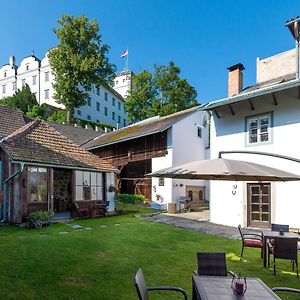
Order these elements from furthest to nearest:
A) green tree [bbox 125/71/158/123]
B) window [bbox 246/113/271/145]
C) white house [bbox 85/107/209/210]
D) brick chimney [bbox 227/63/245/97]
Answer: green tree [bbox 125/71/158/123] < white house [bbox 85/107/209/210] < brick chimney [bbox 227/63/245/97] < window [bbox 246/113/271/145]

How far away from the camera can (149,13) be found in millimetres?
17766

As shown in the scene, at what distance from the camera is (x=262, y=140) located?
→ 571 inches

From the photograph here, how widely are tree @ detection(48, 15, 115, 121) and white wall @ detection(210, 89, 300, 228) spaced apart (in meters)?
25.5

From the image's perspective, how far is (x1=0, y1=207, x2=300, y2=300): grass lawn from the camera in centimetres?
580

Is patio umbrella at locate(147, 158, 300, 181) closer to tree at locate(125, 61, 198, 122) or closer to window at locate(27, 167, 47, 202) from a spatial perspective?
window at locate(27, 167, 47, 202)

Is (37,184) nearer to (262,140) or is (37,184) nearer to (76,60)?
(262,140)

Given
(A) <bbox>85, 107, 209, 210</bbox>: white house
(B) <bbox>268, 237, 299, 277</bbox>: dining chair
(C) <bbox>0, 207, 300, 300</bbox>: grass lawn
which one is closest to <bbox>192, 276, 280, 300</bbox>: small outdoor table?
(C) <bbox>0, 207, 300, 300</bbox>: grass lawn

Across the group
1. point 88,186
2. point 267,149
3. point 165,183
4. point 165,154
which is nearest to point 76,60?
point 165,154

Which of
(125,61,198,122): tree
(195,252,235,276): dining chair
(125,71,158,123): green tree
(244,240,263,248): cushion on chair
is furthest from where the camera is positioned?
(125,71,158,123): green tree

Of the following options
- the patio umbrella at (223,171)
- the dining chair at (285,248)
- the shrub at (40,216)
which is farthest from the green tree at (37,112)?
the dining chair at (285,248)

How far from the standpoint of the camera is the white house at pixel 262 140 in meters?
13.3

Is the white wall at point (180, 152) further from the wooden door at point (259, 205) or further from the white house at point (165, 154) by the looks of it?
the wooden door at point (259, 205)

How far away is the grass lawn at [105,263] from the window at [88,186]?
5.00 meters

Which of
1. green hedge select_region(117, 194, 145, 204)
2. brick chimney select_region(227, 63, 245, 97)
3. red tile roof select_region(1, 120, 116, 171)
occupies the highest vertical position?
brick chimney select_region(227, 63, 245, 97)
